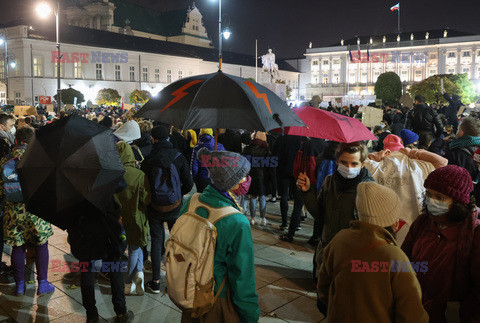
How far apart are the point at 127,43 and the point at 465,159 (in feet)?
217

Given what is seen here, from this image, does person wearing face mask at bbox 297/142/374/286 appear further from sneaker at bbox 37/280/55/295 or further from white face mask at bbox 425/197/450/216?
sneaker at bbox 37/280/55/295

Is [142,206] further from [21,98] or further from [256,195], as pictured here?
[21,98]

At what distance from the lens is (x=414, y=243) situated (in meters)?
2.96

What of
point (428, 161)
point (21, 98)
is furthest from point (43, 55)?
point (428, 161)

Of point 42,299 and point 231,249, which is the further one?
point 42,299

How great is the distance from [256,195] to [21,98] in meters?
52.2

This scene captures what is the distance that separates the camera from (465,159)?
496cm

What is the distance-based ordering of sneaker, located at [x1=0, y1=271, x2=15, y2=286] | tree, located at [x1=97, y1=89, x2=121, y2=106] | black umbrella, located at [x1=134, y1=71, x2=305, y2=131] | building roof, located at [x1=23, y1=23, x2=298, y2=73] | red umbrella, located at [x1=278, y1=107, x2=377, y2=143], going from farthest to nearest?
building roof, located at [x1=23, y1=23, x2=298, y2=73] < tree, located at [x1=97, y1=89, x2=121, y2=106] < sneaker, located at [x1=0, y1=271, x2=15, y2=286] < red umbrella, located at [x1=278, y1=107, x2=377, y2=143] < black umbrella, located at [x1=134, y1=71, x2=305, y2=131]

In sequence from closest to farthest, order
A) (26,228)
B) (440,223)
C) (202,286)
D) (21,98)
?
(202,286)
(440,223)
(26,228)
(21,98)

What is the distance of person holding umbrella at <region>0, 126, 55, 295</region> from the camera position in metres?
4.68

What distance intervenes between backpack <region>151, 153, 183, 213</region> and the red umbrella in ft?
5.09

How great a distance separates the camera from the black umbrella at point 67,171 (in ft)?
10.8

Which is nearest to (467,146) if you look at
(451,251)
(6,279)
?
(451,251)

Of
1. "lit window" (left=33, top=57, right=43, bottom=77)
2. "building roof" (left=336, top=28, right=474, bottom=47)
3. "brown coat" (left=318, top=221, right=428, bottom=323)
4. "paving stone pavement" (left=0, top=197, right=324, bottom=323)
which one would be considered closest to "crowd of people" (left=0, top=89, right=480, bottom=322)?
"brown coat" (left=318, top=221, right=428, bottom=323)
